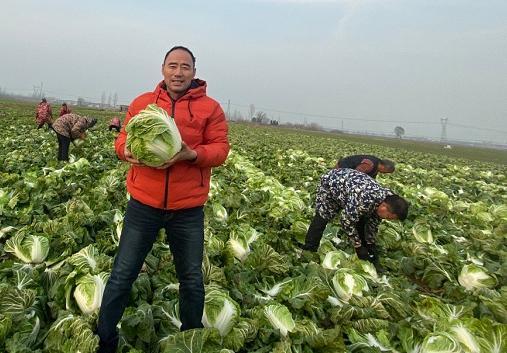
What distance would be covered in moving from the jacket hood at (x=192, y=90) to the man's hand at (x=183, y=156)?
0.41 meters

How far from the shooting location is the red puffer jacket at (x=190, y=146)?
9.71ft

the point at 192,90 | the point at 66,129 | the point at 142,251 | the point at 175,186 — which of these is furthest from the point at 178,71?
the point at 66,129

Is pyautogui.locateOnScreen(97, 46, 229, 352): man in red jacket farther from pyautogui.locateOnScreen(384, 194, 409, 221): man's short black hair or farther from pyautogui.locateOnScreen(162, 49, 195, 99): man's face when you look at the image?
pyautogui.locateOnScreen(384, 194, 409, 221): man's short black hair

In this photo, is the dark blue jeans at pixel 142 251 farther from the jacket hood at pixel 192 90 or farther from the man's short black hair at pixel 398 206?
the man's short black hair at pixel 398 206

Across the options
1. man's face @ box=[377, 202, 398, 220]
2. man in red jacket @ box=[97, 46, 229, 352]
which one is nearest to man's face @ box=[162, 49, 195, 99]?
man in red jacket @ box=[97, 46, 229, 352]

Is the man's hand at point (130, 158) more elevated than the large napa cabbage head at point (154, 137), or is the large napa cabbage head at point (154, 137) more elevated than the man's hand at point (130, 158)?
the large napa cabbage head at point (154, 137)

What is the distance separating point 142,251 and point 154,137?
0.96 metres

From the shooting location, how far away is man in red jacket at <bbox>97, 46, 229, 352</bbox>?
297cm

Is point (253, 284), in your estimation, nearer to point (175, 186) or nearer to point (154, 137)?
point (175, 186)

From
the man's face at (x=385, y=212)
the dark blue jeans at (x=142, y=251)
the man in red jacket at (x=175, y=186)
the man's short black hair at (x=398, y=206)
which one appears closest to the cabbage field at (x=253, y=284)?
the dark blue jeans at (x=142, y=251)

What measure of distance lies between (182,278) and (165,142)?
1.18m

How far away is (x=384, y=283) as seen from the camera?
206 inches

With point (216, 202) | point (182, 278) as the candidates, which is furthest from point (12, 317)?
point (216, 202)

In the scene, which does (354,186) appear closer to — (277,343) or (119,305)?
(277,343)
